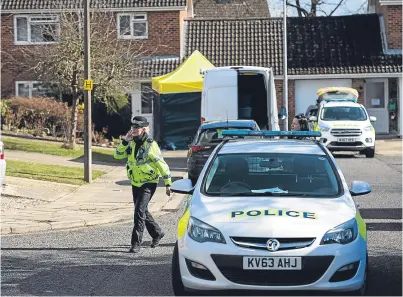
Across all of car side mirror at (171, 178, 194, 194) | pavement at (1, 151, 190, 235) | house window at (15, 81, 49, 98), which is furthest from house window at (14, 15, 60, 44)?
car side mirror at (171, 178, 194, 194)

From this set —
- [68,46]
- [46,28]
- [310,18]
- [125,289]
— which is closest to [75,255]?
[125,289]

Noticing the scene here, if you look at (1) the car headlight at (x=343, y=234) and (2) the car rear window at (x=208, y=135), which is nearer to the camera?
(1) the car headlight at (x=343, y=234)

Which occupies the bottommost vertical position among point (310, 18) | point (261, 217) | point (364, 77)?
point (261, 217)

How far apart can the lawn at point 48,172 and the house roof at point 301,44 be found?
1522cm

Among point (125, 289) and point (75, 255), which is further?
point (75, 255)

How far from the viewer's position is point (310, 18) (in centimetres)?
3716

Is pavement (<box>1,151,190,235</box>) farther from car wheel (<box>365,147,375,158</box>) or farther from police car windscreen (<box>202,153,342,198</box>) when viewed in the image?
car wheel (<box>365,147,375,158</box>)

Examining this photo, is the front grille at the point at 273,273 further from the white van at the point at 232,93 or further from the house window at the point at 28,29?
the house window at the point at 28,29

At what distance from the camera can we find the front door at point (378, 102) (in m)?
35.1

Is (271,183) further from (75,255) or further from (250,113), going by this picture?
(250,113)

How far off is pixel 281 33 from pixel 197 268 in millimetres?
29801

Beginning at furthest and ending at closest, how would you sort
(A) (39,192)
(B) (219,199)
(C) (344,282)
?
(A) (39,192), (B) (219,199), (C) (344,282)

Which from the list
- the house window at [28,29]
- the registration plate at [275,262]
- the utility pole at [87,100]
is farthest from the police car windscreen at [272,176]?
the house window at [28,29]

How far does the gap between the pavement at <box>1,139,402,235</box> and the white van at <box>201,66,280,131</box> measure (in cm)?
331
